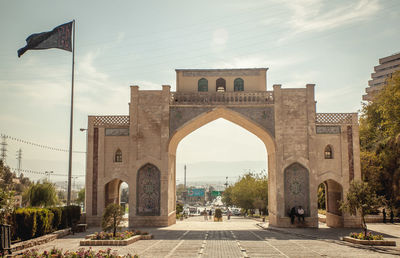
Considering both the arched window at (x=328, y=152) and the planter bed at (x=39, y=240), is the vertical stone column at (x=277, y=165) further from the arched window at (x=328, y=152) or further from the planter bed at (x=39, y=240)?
the planter bed at (x=39, y=240)

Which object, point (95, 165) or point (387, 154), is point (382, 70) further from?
point (95, 165)

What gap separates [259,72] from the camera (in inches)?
1016

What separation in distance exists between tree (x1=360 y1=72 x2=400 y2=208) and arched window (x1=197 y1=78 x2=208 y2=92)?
11.2 metres

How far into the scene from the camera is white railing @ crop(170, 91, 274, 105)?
955 inches

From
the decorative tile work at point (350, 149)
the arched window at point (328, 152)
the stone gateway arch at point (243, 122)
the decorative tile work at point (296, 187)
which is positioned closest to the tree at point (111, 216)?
the stone gateway arch at point (243, 122)

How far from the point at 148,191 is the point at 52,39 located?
10.6m

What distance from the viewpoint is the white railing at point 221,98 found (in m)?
24.2

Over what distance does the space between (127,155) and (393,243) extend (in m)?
15.7

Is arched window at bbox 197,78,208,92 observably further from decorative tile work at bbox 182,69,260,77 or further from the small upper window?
the small upper window

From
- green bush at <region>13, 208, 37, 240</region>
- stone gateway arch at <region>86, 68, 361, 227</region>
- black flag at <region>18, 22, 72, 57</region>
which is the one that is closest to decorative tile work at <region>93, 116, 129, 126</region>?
stone gateway arch at <region>86, 68, 361, 227</region>

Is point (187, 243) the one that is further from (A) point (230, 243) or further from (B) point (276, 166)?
(B) point (276, 166)

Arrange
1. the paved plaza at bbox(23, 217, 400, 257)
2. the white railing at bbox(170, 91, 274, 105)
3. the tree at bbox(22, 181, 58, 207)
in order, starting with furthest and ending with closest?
the tree at bbox(22, 181, 58, 207) < the white railing at bbox(170, 91, 274, 105) < the paved plaza at bbox(23, 217, 400, 257)

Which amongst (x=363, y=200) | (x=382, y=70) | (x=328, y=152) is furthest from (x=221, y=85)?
(x=382, y=70)

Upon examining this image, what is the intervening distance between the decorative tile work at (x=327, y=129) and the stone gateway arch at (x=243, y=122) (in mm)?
59
